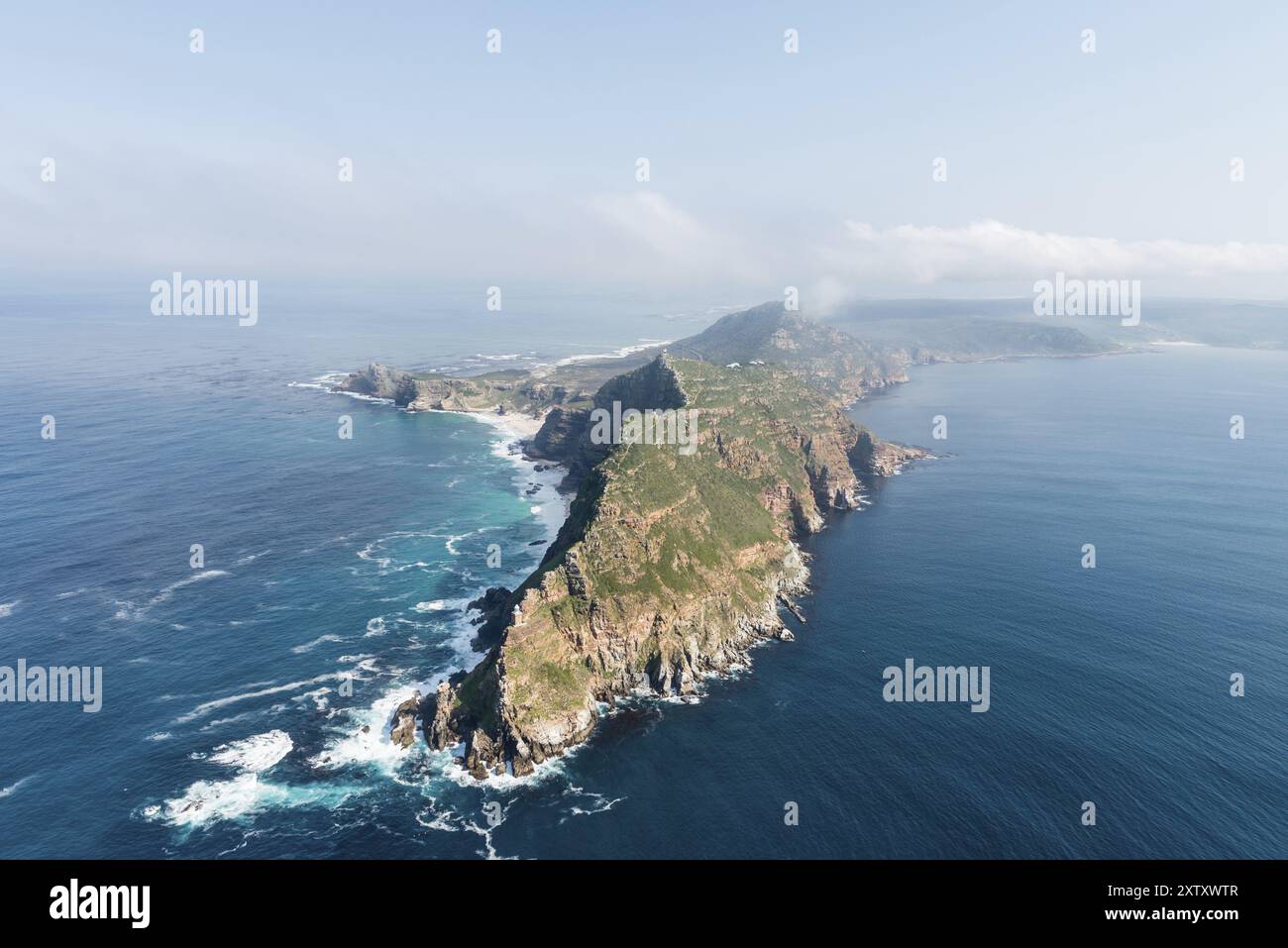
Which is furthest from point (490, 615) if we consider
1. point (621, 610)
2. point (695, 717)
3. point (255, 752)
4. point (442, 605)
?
point (695, 717)

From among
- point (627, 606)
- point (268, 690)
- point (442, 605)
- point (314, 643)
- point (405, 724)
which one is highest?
point (627, 606)

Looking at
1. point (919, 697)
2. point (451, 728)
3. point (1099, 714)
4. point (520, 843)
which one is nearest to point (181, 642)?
point (451, 728)

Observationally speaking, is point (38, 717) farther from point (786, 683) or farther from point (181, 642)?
point (786, 683)

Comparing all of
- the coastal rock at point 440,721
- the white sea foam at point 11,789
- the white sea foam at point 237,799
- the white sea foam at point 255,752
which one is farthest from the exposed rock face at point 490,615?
the white sea foam at point 11,789

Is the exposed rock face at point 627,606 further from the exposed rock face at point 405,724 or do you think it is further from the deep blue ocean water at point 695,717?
the deep blue ocean water at point 695,717

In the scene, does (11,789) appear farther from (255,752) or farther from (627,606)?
(627,606)

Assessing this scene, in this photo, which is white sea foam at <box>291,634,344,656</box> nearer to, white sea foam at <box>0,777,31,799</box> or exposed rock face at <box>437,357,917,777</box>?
exposed rock face at <box>437,357,917,777</box>
